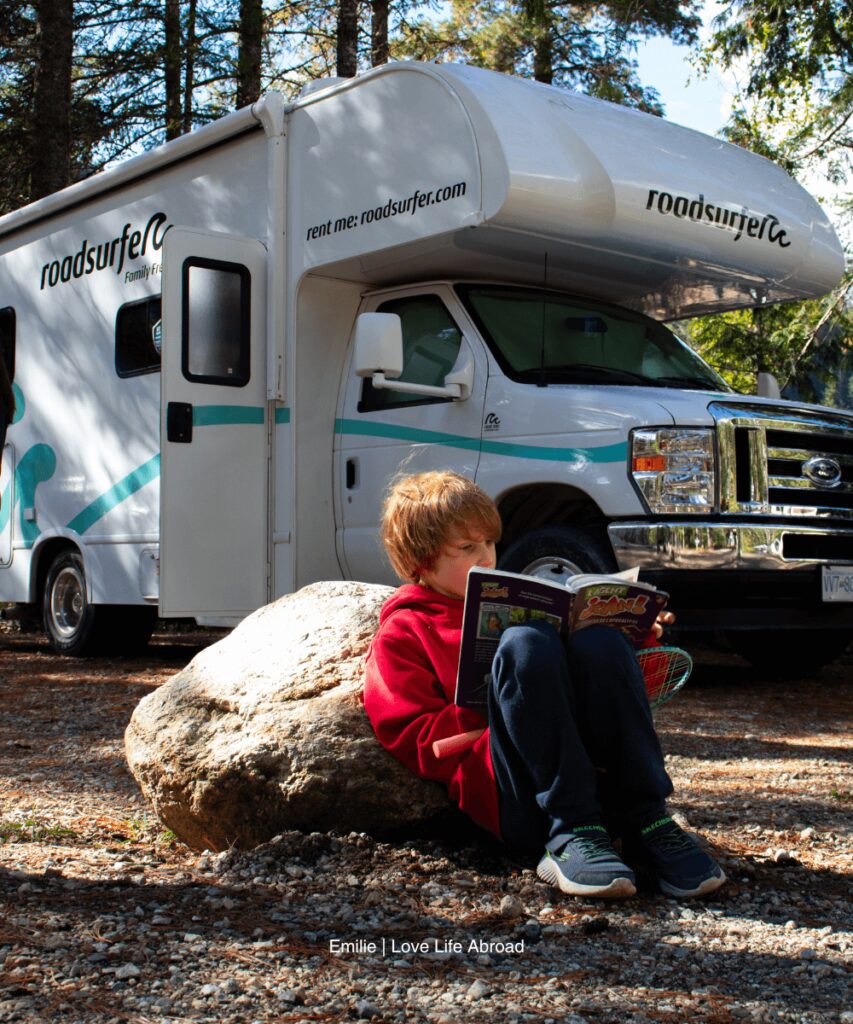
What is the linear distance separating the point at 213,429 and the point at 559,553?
2126 millimetres

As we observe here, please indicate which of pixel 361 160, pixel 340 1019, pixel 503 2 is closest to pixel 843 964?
pixel 340 1019

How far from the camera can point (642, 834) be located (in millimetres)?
2887

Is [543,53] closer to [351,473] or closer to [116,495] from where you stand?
[116,495]

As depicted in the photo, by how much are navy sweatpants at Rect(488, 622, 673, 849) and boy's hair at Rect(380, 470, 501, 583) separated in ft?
1.13

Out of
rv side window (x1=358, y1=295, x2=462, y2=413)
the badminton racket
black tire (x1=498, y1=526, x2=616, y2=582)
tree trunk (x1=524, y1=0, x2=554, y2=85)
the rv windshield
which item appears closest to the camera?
the badminton racket

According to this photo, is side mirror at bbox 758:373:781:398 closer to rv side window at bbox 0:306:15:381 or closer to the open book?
the open book

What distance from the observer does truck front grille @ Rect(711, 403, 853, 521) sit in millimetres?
6000

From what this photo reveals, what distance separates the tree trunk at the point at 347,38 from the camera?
46.5 feet

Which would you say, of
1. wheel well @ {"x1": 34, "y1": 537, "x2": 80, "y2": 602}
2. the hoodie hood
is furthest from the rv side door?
the hoodie hood

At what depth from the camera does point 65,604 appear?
8688 mm

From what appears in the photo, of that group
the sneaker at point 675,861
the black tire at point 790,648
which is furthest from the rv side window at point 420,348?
the sneaker at point 675,861

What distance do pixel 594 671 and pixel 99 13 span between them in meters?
14.5

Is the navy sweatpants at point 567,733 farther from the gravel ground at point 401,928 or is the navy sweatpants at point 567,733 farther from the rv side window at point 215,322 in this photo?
the rv side window at point 215,322

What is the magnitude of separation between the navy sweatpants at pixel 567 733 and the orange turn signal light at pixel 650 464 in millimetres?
3056
